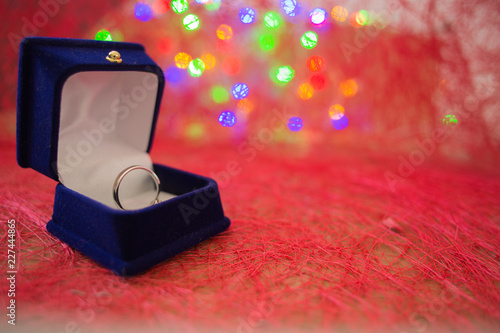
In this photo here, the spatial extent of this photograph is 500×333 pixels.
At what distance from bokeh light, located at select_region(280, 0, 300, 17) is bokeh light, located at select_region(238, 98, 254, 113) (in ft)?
1.67

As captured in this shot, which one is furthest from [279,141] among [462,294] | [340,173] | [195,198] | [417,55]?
[462,294]

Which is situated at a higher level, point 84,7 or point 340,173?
point 84,7

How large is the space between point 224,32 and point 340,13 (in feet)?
1.78

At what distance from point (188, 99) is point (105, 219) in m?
1.24

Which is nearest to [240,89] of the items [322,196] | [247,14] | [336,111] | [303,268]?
[247,14]

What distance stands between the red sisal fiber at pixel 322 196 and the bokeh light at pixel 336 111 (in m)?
0.04

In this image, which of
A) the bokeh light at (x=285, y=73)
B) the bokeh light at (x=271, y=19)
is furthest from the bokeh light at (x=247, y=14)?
the bokeh light at (x=285, y=73)

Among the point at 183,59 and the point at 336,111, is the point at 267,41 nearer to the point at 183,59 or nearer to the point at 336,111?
the point at 183,59

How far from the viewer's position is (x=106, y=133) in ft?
3.73

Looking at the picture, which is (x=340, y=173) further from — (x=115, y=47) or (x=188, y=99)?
(x=115, y=47)

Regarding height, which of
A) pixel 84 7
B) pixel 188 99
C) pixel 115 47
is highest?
pixel 84 7

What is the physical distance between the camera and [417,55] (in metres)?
1.71

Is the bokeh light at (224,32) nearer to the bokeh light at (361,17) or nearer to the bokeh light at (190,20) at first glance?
the bokeh light at (190,20)

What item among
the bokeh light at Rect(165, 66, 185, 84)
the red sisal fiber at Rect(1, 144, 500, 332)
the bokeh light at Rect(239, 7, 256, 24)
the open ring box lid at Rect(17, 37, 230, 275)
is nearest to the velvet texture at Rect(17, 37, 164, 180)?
the open ring box lid at Rect(17, 37, 230, 275)
